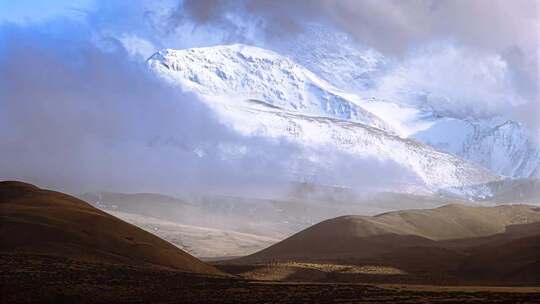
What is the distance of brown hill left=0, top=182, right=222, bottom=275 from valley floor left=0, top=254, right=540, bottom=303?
16.5 feet

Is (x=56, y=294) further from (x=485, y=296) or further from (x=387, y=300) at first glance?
(x=485, y=296)

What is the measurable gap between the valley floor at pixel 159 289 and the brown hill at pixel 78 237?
16.5 feet

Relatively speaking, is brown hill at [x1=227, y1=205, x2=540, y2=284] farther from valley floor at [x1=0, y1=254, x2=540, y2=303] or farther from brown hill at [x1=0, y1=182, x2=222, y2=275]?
valley floor at [x1=0, y1=254, x2=540, y2=303]

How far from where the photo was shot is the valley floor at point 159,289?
75188 mm

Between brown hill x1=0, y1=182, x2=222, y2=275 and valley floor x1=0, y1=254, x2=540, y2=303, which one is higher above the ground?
brown hill x1=0, y1=182, x2=222, y2=275

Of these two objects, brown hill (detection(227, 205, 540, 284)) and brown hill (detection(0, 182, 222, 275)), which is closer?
brown hill (detection(0, 182, 222, 275))

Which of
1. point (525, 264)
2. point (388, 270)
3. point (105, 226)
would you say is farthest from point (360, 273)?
point (105, 226)

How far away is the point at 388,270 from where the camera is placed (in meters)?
126

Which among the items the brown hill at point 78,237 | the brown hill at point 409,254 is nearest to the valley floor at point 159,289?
the brown hill at point 78,237

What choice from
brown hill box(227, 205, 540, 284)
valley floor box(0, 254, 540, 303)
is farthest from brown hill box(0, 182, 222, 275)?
brown hill box(227, 205, 540, 284)

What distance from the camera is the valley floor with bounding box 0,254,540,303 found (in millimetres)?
75188

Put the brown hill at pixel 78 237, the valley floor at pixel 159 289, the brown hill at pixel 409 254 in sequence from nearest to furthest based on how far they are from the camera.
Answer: the valley floor at pixel 159 289 < the brown hill at pixel 78 237 < the brown hill at pixel 409 254

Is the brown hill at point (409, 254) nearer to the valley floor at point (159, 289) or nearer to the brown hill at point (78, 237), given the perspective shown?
the brown hill at point (78, 237)

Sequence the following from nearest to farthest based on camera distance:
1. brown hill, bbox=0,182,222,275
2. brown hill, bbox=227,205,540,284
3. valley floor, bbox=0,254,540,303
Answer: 1. valley floor, bbox=0,254,540,303
2. brown hill, bbox=0,182,222,275
3. brown hill, bbox=227,205,540,284
